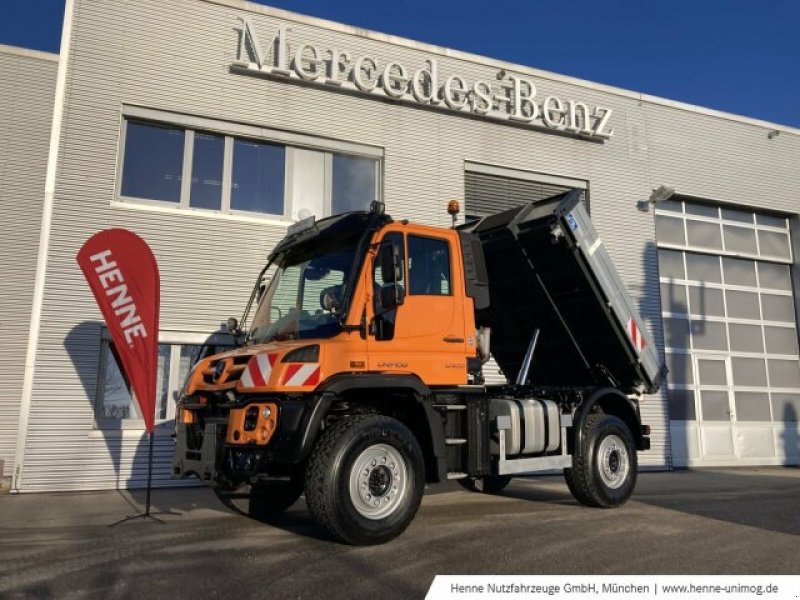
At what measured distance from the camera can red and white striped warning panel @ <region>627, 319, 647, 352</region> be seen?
7.94 meters

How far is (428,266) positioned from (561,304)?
2.28m

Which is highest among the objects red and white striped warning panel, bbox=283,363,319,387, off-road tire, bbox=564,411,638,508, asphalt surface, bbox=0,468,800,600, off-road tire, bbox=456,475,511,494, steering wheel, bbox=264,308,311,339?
steering wheel, bbox=264,308,311,339

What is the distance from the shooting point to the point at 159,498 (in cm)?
905

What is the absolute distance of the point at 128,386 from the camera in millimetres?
10133

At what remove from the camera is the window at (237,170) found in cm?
1083

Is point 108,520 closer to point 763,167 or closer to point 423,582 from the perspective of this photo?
point 423,582

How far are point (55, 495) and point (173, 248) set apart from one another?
3.91 metres

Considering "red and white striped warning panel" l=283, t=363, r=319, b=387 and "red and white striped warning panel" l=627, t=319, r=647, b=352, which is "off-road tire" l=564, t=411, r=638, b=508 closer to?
"red and white striped warning panel" l=627, t=319, r=647, b=352

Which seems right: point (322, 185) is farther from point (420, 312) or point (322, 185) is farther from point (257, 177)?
point (420, 312)

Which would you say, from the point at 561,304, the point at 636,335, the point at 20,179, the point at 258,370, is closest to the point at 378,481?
the point at 258,370

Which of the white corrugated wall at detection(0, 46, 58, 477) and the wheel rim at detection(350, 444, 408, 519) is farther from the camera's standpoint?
the white corrugated wall at detection(0, 46, 58, 477)

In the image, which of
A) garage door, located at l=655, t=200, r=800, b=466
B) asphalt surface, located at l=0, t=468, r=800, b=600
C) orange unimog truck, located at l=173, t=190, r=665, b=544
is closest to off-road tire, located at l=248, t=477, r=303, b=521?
orange unimog truck, located at l=173, t=190, r=665, b=544

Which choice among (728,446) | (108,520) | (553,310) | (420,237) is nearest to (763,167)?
(728,446)

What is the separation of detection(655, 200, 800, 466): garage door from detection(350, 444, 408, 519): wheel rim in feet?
32.8
